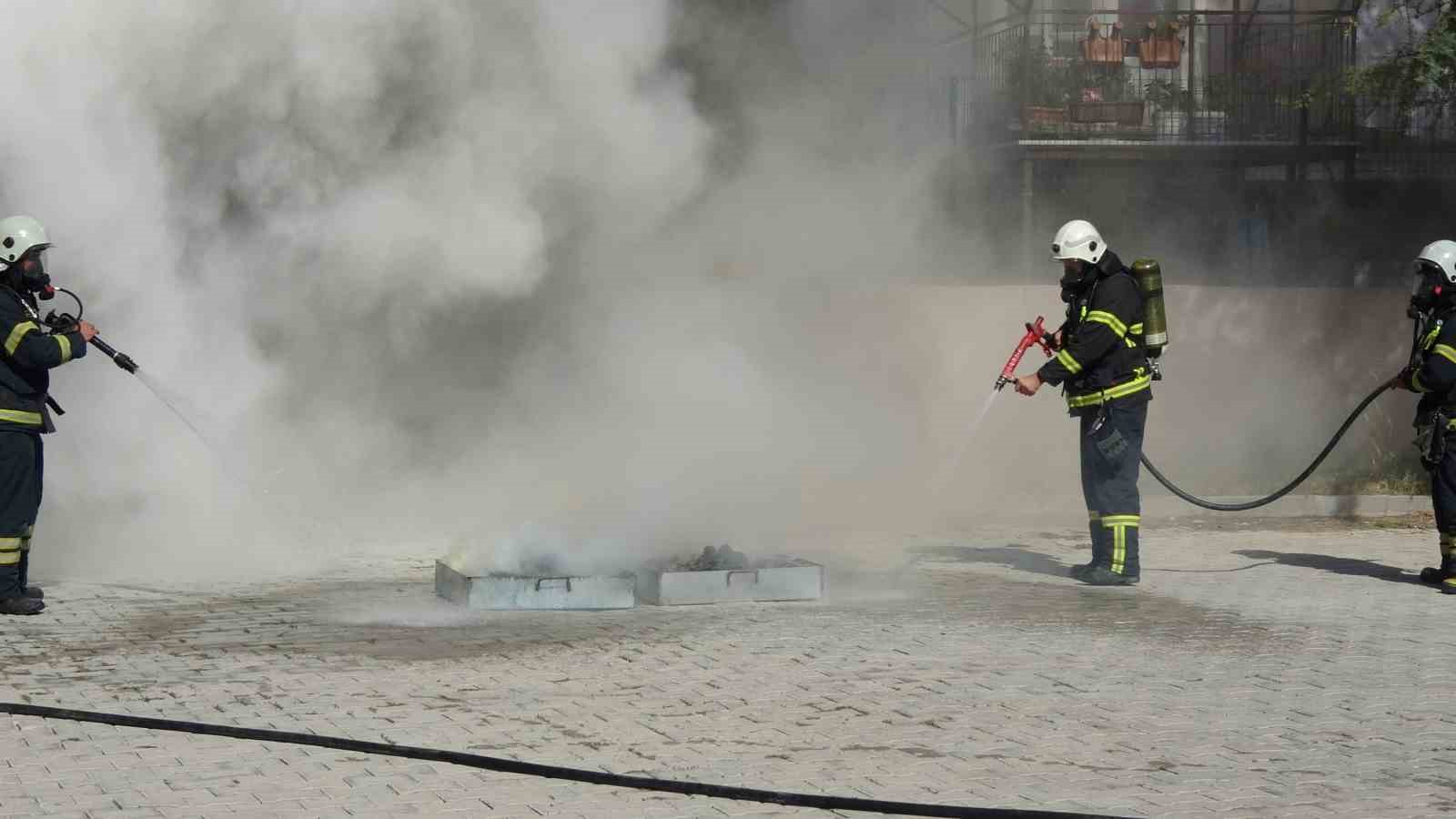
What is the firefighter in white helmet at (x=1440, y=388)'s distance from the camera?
9.02 m

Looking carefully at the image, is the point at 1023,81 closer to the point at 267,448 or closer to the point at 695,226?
the point at 695,226

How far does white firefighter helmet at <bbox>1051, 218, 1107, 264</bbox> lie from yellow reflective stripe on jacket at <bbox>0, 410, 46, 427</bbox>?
197 inches

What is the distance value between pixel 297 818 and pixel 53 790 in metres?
0.80

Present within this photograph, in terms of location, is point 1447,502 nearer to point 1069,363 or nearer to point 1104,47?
point 1069,363

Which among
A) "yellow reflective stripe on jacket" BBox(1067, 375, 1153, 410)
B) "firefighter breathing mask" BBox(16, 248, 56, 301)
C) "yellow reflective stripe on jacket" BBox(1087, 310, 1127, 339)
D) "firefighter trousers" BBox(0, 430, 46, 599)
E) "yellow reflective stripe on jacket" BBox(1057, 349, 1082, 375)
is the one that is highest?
"firefighter breathing mask" BBox(16, 248, 56, 301)

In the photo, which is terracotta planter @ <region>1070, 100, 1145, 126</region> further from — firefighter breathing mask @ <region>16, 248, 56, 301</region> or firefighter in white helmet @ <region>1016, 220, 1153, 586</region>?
firefighter breathing mask @ <region>16, 248, 56, 301</region>

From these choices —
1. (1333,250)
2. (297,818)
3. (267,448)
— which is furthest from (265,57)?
Result: (1333,250)

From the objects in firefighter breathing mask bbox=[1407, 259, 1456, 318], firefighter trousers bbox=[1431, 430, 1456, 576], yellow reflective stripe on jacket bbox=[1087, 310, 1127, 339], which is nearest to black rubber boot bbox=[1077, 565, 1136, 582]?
yellow reflective stripe on jacket bbox=[1087, 310, 1127, 339]

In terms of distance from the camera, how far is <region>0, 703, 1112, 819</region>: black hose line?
4992 millimetres

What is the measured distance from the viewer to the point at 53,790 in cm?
518

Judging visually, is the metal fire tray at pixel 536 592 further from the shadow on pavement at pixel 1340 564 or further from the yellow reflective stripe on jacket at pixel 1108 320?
the shadow on pavement at pixel 1340 564

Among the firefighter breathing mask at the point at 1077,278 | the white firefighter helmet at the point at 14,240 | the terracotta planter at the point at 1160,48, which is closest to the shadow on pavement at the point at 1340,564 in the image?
the firefighter breathing mask at the point at 1077,278

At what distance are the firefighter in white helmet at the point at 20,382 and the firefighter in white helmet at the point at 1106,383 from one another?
15.5 feet

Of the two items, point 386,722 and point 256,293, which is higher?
point 256,293
